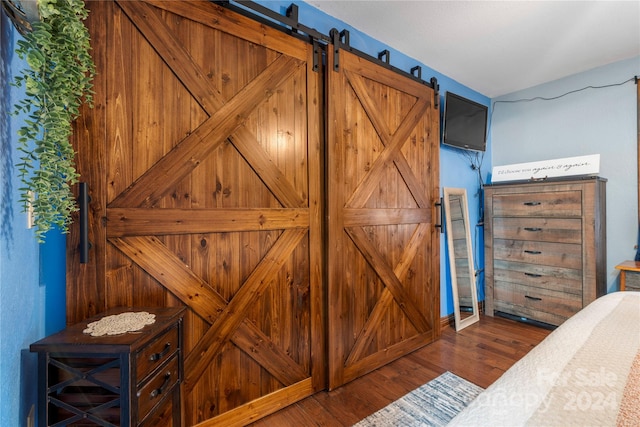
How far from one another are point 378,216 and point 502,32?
185 cm

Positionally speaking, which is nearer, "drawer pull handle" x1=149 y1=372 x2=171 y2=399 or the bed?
the bed

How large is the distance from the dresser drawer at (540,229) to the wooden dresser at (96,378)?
3.42 meters

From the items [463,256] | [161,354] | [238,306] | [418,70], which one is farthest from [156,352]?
[463,256]

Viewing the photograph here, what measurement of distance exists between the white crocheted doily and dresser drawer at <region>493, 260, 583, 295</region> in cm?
342

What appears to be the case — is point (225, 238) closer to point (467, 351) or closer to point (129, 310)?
point (129, 310)

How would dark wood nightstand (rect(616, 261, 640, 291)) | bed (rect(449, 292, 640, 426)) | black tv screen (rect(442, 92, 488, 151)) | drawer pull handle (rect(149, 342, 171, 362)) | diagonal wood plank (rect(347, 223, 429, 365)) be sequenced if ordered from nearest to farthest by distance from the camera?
bed (rect(449, 292, 640, 426)) < drawer pull handle (rect(149, 342, 171, 362)) < diagonal wood plank (rect(347, 223, 429, 365)) < dark wood nightstand (rect(616, 261, 640, 291)) < black tv screen (rect(442, 92, 488, 151))

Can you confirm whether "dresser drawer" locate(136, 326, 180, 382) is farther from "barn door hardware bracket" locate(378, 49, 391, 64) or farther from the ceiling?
"barn door hardware bracket" locate(378, 49, 391, 64)

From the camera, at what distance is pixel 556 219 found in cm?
278

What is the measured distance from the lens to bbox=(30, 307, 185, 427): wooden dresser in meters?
0.91

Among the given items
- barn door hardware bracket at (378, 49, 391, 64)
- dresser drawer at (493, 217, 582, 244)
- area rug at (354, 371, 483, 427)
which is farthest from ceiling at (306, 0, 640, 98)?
area rug at (354, 371, 483, 427)

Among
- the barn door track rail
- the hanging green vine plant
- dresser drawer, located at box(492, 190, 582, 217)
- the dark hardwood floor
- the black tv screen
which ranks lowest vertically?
the dark hardwood floor

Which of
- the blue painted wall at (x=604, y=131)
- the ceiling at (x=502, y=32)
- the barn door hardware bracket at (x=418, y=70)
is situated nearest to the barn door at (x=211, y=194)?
the ceiling at (x=502, y=32)

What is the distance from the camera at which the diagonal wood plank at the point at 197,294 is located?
1353 millimetres

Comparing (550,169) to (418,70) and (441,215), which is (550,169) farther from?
(418,70)
